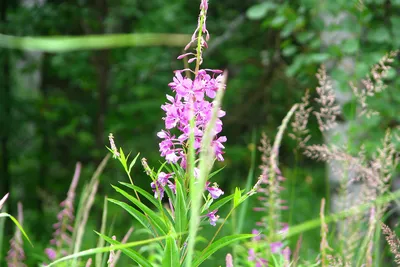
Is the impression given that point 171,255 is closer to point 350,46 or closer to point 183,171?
point 183,171

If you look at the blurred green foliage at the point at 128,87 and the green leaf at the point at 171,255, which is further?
the blurred green foliage at the point at 128,87

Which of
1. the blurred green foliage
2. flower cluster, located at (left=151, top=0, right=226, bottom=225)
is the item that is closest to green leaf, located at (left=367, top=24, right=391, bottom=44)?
the blurred green foliage

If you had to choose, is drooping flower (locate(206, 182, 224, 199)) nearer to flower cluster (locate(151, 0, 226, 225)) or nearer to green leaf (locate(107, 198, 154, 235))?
flower cluster (locate(151, 0, 226, 225))

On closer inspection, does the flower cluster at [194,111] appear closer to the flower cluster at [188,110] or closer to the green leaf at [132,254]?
the flower cluster at [188,110]

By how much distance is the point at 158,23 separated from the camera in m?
7.21

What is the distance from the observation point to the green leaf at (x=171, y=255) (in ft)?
4.42

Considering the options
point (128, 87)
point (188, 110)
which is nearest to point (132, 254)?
point (188, 110)

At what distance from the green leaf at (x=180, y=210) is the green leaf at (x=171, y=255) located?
84mm

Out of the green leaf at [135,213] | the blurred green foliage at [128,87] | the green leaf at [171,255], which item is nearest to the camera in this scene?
the green leaf at [171,255]

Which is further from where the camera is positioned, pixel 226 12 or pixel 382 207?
pixel 226 12

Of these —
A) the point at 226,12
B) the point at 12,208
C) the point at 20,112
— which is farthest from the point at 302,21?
the point at 12,208

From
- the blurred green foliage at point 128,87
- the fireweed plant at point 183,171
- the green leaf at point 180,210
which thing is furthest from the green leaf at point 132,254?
the blurred green foliage at point 128,87

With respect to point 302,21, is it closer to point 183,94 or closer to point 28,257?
point 183,94

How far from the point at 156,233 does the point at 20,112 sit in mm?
6055
